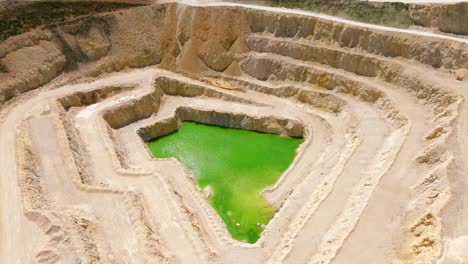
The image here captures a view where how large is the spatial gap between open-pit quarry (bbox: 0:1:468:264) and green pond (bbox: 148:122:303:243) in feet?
0.52

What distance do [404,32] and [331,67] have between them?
6.36 m

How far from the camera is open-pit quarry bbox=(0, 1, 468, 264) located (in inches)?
790

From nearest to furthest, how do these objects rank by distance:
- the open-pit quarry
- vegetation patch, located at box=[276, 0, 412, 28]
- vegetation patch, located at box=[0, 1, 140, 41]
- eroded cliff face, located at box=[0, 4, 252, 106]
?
the open-pit quarry, vegetation patch, located at box=[276, 0, 412, 28], vegetation patch, located at box=[0, 1, 140, 41], eroded cliff face, located at box=[0, 4, 252, 106]

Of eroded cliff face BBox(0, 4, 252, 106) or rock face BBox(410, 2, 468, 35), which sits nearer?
rock face BBox(410, 2, 468, 35)

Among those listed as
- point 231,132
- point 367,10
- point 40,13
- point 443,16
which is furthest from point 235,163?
point 40,13

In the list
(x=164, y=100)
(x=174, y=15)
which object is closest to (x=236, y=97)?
(x=164, y=100)

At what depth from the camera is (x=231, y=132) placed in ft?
115

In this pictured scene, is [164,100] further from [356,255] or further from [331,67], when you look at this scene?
[356,255]

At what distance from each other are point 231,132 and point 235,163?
5.13m

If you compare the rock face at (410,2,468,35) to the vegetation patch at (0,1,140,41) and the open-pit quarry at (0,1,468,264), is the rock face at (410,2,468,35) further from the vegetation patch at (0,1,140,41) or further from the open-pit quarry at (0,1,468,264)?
the vegetation patch at (0,1,140,41)

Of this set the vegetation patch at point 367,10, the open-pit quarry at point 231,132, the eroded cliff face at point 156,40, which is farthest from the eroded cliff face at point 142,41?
the vegetation patch at point 367,10

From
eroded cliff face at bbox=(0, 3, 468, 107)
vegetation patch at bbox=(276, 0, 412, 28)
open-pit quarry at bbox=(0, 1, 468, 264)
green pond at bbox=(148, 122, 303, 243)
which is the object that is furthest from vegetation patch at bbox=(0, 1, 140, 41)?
vegetation patch at bbox=(276, 0, 412, 28)

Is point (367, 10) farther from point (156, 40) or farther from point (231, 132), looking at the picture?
point (156, 40)

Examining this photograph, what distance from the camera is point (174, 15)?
42031mm
